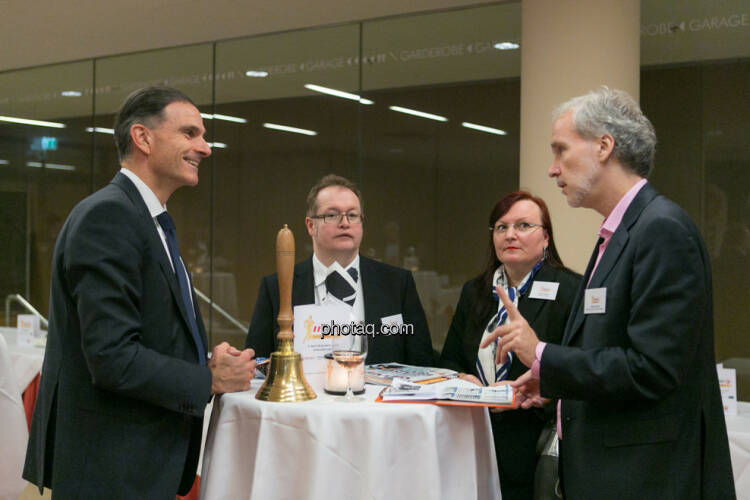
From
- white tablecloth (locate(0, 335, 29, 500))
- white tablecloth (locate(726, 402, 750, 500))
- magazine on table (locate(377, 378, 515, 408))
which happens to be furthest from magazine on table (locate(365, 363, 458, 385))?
white tablecloth (locate(0, 335, 29, 500))

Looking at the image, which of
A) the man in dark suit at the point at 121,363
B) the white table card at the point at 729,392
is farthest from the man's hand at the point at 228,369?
the white table card at the point at 729,392

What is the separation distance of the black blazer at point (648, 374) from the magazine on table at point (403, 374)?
591 millimetres

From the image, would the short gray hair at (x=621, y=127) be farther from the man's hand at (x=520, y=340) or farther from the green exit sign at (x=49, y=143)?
the green exit sign at (x=49, y=143)

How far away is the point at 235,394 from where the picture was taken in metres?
2.46

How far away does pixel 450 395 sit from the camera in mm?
2350

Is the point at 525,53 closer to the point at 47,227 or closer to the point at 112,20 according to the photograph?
the point at 112,20

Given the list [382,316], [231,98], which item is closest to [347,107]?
[231,98]

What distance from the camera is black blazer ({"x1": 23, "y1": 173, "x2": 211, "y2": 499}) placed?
2.14 metres

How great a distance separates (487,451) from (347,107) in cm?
453

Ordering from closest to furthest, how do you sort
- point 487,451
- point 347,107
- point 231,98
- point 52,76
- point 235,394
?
point 235,394
point 487,451
point 347,107
point 231,98
point 52,76

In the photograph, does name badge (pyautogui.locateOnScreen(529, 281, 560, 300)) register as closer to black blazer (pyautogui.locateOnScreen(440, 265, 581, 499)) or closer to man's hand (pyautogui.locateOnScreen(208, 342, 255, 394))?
black blazer (pyautogui.locateOnScreen(440, 265, 581, 499))

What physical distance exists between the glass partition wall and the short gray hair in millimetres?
3127

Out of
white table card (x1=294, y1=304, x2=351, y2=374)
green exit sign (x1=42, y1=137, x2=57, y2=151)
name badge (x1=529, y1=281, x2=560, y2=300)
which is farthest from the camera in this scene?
green exit sign (x1=42, y1=137, x2=57, y2=151)

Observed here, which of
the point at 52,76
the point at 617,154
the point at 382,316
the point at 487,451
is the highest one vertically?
the point at 52,76
